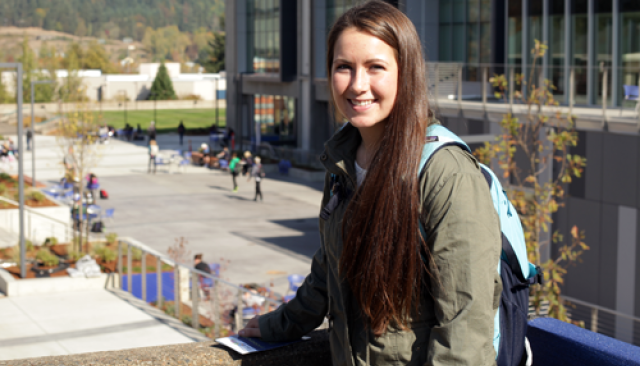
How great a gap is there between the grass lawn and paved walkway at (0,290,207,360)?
5719 centimetres

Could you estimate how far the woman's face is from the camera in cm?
219

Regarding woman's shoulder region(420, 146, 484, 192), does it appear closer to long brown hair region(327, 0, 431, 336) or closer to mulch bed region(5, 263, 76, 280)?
long brown hair region(327, 0, 431, 336)

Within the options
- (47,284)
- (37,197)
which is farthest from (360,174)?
(37,197)

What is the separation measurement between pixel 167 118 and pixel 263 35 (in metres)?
40.5

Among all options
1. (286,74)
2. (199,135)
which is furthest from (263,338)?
(199,135)

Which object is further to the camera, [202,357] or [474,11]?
[474,11]

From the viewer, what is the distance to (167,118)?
88.4 metres

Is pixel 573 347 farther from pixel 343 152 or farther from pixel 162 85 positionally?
→ pixel 162 85

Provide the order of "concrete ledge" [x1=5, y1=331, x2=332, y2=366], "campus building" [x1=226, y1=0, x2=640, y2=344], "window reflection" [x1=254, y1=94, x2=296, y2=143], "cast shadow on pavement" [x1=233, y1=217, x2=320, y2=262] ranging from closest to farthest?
"concrete ledge" [x1=5, y1=331, x2=332, y2=366] → "campus building" [x1=226, y1=0, x2=640, y2=344] → "cast shadow on pavement" [x1=233, y1=217, x2=320, y2=262] → "window reflection" [x1=254, y1=94, x2=296, y2=143]

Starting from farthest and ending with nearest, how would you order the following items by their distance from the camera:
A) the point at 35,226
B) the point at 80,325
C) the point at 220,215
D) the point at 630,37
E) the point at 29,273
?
the point at 220,215 → the point at 35,226 → the point at 630,37 → the point at 29,273 → the point at 80,325

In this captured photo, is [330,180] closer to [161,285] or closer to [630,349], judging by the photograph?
[630,349]

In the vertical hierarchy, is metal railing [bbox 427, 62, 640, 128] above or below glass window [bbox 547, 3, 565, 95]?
below

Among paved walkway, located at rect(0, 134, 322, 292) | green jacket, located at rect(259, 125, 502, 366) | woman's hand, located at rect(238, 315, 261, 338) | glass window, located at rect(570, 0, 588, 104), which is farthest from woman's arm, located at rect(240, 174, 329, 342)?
glass window, located at rect(570, 0, 588, 104)

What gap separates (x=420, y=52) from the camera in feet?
7.23
